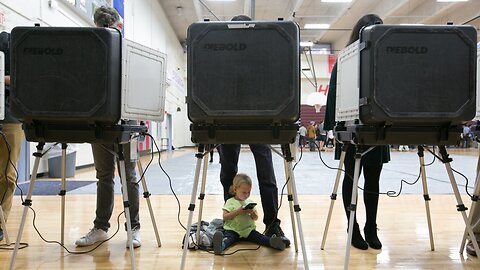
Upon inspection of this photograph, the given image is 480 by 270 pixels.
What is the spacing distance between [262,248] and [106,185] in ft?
3.16

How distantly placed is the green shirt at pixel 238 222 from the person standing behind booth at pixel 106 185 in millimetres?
517

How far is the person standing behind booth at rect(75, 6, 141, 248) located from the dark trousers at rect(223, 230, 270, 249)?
0.49m

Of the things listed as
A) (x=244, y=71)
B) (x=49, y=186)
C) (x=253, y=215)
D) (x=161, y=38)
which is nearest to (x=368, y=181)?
(x=253, y=215)

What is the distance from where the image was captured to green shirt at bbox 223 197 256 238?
2.07 m

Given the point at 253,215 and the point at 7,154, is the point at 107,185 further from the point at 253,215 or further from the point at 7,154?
the point at 253,215

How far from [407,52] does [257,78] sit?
23.7 inches

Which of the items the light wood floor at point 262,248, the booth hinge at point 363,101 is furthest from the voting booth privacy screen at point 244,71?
the light wood floor at point 262,248

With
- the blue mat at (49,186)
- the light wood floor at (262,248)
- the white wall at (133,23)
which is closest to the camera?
the light wood floor at (262,248)

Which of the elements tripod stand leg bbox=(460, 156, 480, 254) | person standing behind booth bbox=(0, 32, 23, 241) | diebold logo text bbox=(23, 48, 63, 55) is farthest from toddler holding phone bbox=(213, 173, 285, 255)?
person standing behind booth bbox=(0, 32, 23, 241)

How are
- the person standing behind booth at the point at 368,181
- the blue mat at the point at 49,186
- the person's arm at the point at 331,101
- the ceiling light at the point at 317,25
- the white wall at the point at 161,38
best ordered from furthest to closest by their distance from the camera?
the ceiling light at the point at 317,25 < the white wall at the point at 161,38 < the blue mat at the point at 49,186 < the person's arm at the point at 331,101 < the person standing behind booth at the point at 368,181

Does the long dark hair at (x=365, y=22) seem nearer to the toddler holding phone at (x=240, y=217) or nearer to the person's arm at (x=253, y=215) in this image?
the toddler holding phone at (x=240, y=217)

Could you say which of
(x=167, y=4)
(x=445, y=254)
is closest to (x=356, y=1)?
(x=167, y=4)

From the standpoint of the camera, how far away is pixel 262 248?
201 centimetres

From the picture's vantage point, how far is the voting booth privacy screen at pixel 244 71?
4.58 feet
